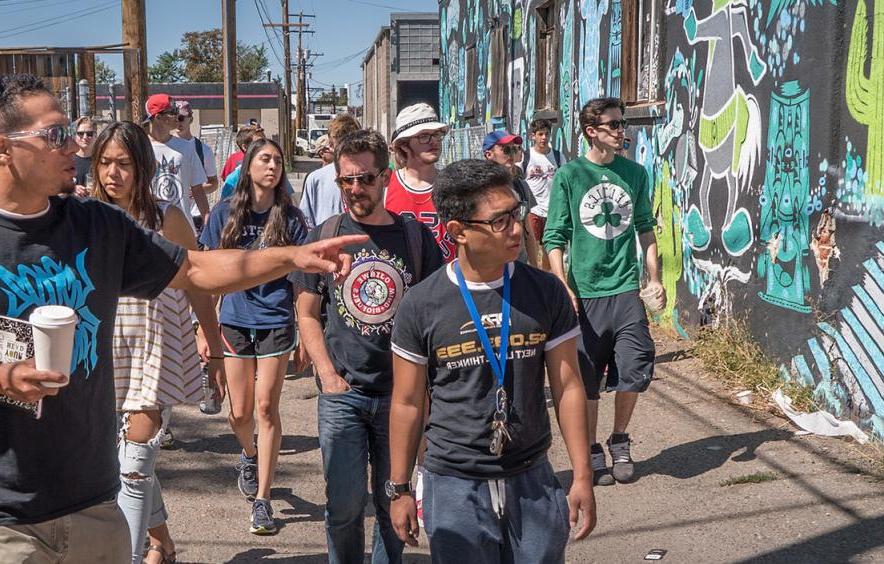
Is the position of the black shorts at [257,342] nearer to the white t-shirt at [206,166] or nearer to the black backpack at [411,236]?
the black backpack at [411,236]

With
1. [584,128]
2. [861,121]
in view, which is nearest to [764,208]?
[861,121]

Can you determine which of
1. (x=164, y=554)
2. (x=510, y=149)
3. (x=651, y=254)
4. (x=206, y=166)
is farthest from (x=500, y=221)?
(x=206, y=166)

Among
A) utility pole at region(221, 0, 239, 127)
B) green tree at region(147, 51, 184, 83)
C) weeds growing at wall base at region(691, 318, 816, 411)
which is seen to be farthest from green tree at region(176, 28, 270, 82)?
weeds growing at wall base at region(691, 318, 816, 411)

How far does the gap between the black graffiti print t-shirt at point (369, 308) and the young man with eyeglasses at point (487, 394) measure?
87cm

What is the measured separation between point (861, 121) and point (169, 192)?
17.5ft

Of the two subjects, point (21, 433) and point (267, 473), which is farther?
point (267, 473)

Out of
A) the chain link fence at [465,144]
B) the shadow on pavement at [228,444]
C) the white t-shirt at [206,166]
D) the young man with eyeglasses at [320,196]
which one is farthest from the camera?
the chain link fence at [465,144]

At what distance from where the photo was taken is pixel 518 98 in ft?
59.5

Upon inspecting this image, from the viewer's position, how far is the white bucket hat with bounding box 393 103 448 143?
18.0 feet

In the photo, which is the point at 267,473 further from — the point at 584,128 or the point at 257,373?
the point at 584,128

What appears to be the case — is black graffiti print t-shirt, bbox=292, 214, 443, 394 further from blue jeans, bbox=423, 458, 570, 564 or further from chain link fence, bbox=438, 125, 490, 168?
chain link fence, bbox=438, 125, 490, 168

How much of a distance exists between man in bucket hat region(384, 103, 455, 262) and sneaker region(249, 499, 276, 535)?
5.46 feet

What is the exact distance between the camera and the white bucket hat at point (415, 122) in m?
5.48

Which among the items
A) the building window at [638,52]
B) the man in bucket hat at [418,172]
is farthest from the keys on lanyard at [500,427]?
the building window at [638,52]
